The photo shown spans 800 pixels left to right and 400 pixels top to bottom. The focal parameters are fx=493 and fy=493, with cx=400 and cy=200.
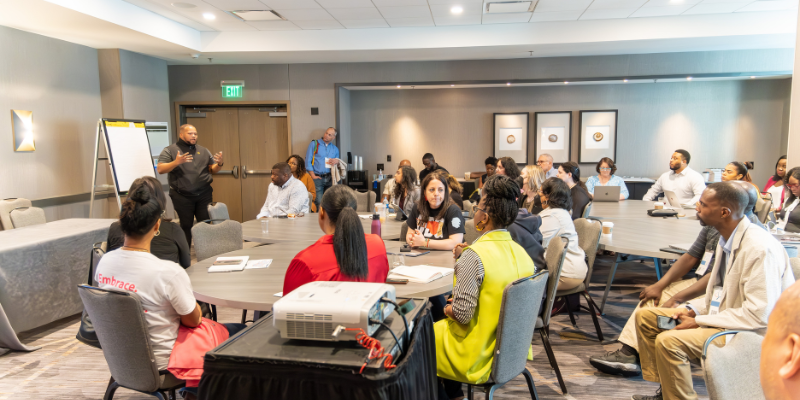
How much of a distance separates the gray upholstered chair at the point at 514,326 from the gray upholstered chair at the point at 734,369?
68 centimetres

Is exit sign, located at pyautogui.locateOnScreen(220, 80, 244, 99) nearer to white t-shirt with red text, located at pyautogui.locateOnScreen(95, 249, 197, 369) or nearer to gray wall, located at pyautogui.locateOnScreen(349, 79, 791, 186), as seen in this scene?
gray wall, located at pyautogui.locateOnScreen(349, 79, 791, 186)

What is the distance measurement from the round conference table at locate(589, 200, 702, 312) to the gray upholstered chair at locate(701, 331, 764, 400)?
200 cm

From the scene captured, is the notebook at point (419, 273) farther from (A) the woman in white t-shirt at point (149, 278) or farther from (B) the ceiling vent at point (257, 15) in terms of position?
(B) the ceiling vent at point (257, 15)

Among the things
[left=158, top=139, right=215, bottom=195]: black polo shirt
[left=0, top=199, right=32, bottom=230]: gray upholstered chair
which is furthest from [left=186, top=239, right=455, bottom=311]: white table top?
[left=0, top=199, right=32, bottom=230]: gray upholstered chair

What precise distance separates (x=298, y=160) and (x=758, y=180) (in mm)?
8475

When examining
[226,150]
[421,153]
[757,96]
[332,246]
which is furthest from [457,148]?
[332,246]

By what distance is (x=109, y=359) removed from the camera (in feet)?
6.88

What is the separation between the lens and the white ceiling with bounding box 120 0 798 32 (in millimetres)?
5988

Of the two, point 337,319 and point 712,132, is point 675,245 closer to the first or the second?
point 337,319

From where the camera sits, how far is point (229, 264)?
307cm

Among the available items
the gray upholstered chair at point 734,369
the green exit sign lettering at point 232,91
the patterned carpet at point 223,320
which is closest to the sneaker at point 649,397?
the patterned carpet at point 223,320

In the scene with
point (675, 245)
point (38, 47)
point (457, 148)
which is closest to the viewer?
point (675, 245)

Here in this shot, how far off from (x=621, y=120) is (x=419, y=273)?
26.2ft

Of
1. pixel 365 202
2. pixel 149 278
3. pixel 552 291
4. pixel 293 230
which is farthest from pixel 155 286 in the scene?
pixel 365 202
